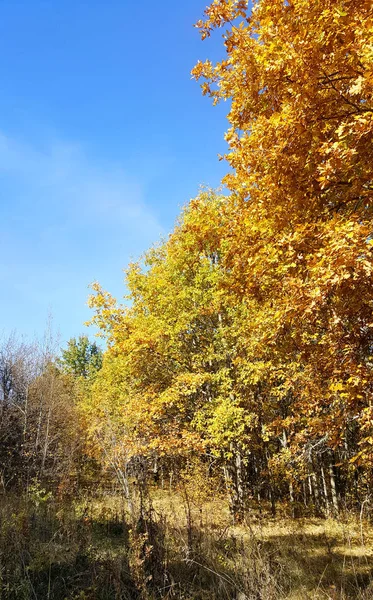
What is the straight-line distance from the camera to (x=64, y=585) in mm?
5445

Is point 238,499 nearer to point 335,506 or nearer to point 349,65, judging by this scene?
point 335,506

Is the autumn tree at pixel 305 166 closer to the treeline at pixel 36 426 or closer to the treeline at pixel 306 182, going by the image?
the treeline at pixel 306 182

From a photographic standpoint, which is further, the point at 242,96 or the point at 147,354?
the point at 147,354

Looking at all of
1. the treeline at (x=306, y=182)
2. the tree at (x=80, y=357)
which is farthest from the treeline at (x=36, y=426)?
the tree at (x=80, y=357)

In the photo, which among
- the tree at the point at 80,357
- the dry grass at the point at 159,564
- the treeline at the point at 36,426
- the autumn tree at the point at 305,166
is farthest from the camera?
the tree at the point at 80,357

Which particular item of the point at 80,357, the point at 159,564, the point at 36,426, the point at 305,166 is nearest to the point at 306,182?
the point at 305,166

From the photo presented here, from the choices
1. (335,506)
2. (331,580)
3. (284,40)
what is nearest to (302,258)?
A: (284,40)

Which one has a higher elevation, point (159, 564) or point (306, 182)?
point (306, 182)

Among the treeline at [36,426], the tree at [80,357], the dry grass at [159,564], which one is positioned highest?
the tree at [80,357]

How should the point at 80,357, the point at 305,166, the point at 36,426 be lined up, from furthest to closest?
the point at 80,357
the point at 36,426
the point at 305,166

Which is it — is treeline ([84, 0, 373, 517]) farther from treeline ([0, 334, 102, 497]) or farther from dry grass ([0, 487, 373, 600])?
treeline ([0, 334, 102, 497])

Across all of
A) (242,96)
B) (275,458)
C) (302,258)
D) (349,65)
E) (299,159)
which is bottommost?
(275,458)

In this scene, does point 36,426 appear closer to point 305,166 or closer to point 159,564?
point 159,564

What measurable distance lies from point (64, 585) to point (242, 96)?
7.61 m
